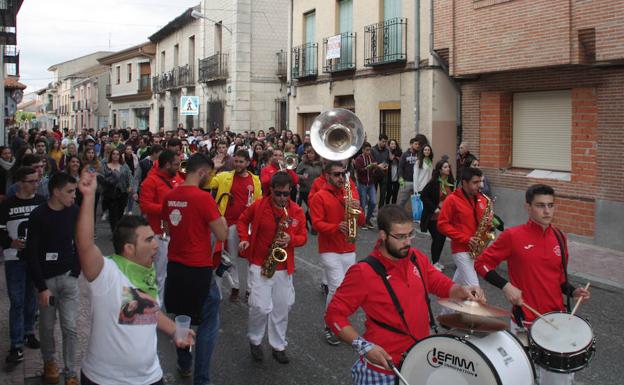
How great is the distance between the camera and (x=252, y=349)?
20.5 ft

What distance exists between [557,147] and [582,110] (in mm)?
1083

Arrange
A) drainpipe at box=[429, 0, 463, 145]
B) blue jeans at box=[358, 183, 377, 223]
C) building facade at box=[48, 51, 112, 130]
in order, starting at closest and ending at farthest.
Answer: blue jeans at box=[358, 183, 377, 223]
drainpipe at box=[429, 0, 463, 145]
building facade at box=[48, 51, 112, 130]

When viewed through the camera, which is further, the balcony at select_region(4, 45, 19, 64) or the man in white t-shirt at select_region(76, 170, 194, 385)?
the balcony at select_region(4, 45, 19, 64)

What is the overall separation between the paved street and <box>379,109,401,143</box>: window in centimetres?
990

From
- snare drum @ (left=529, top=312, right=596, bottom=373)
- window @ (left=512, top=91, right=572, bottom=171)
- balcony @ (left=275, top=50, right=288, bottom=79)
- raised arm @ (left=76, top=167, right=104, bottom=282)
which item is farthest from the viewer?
balcony @ (left=275, top=50, right=288, bottom=79)

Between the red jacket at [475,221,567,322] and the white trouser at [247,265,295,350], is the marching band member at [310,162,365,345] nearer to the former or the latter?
the white trouser at [247,265,295,350]

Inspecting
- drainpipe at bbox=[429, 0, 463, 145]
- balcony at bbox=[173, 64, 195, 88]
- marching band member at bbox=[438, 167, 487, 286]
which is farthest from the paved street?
balcony at bbox=[173, 64, 195, 88]

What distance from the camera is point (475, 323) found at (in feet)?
11.3

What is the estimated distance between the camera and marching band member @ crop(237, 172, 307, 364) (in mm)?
6203

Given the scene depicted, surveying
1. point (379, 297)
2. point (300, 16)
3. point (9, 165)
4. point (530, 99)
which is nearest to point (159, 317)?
point (379, 297)

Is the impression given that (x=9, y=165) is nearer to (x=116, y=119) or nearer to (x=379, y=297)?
(x=379, y=297)

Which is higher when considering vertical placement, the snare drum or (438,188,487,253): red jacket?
(438,188,487,253): red jacket

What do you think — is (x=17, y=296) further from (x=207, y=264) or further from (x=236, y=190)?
(x=236, y=190)

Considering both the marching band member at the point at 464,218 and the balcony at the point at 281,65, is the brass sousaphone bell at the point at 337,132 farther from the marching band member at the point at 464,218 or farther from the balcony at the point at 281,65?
the balcony at the point at 281,65
